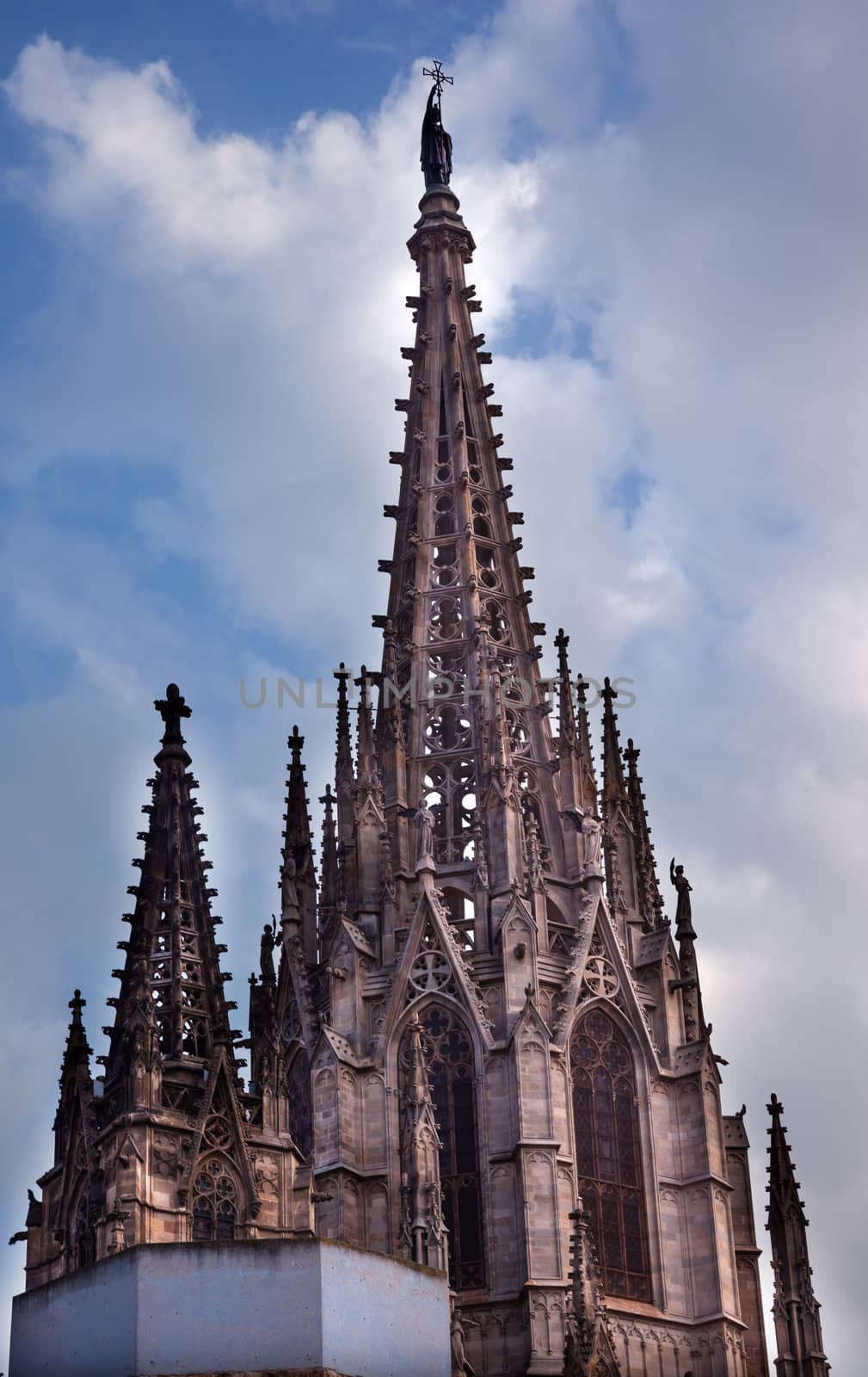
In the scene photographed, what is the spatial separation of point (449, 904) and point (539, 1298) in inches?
475

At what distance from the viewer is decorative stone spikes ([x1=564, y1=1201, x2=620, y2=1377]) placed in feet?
211

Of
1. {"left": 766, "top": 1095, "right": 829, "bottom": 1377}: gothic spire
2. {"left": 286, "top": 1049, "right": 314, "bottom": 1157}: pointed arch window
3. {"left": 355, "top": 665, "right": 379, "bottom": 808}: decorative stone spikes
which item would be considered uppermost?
{"left": 355, "top": 665, "right": 379, "bottom": 808}: decorative stone spikes

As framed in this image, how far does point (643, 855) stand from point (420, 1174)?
1564 cm

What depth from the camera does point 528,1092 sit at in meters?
69.6

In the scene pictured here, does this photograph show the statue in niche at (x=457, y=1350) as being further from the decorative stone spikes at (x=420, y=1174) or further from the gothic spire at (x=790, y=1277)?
the gothic spire at (x=790, y=1277)

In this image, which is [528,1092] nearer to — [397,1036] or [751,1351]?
[397,1036]

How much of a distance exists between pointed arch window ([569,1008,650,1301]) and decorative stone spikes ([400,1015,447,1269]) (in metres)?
3.89

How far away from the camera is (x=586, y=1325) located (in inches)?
2549

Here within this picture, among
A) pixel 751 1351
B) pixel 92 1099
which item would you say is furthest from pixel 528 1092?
pixel 92 1099

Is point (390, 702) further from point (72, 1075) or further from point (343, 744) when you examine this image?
point (72, 1075)

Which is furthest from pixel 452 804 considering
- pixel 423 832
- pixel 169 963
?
pixel 169 963

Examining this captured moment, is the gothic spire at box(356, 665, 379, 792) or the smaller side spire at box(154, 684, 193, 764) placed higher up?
the gothic spire at box(356, 665, 379, 792)

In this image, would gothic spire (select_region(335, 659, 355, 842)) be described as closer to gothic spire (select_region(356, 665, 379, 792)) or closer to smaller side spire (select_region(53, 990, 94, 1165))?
gothic spire (select_region(356, 665, 379, 792))

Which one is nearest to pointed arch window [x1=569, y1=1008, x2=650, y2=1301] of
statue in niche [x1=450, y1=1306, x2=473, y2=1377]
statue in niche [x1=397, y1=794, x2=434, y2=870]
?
statue in niche [x1=397, y1=794, x2=434, y2=870]
